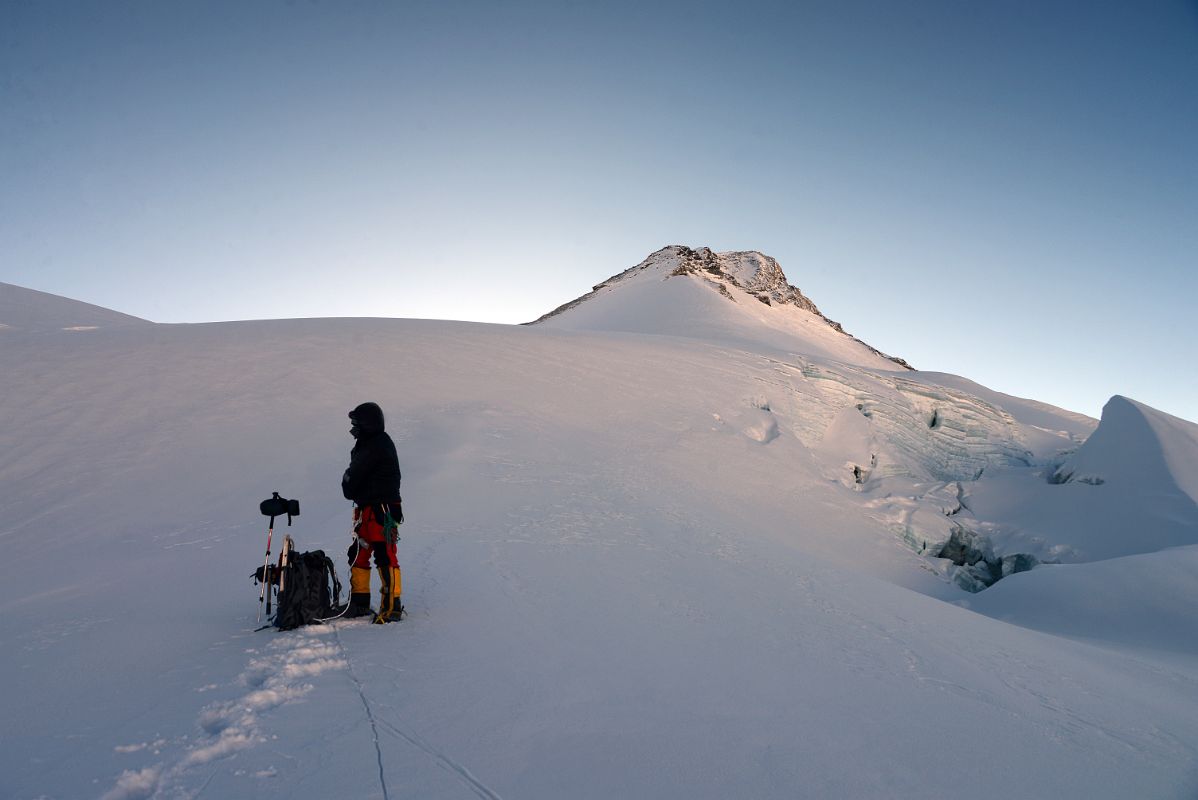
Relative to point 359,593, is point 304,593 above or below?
above

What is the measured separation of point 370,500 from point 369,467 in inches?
11.6

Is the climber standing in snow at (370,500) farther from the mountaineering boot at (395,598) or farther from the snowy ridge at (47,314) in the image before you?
the snowy ridge at (47,314)

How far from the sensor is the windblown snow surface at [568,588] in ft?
11.6

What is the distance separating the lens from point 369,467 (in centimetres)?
571

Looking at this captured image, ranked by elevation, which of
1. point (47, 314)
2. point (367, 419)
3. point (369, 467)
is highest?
point (47, 314)

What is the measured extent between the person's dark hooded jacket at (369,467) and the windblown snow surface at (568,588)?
109 cm

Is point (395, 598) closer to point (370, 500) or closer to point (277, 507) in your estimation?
point (370, 500)

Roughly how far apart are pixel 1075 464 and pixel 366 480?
720 inches

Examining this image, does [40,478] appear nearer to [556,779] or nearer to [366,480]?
[366,480]

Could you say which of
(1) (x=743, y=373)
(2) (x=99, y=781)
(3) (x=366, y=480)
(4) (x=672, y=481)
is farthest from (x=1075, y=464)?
(2) (x=99, y=781)

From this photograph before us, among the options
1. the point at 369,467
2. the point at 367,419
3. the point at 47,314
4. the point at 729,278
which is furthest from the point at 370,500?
the point at 729,278

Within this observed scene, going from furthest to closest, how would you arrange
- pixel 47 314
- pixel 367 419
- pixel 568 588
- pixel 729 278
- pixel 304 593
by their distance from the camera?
1. pixel 729 278
2. pixel 47 314
3. pixel 568 588
4. pixel 367 419
5. pixel 304 593

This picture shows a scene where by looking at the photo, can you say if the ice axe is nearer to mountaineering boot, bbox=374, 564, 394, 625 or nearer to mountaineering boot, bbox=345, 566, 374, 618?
mountaineering boot, bbox=345, 566, 374, 618

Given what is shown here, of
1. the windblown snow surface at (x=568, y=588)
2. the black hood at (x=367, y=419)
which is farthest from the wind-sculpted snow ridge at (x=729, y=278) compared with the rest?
the black hood at (x=367, y=419)
